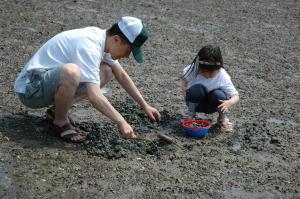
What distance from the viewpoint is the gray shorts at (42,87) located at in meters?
4.31

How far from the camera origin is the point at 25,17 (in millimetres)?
8758

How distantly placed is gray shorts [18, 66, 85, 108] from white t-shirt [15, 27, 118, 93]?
6 centimetres

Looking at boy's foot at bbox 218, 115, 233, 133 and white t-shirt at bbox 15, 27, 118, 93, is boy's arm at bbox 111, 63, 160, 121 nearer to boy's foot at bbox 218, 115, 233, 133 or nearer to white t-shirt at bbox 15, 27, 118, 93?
white t-shirt at bbox 15, 27, 118, 93

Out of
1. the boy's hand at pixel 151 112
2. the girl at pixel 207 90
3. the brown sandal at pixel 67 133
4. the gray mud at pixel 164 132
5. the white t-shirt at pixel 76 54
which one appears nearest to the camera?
the gray mud at pixel 164 132

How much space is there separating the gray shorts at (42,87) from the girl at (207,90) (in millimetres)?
1150

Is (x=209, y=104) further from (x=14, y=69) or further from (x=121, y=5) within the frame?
(x=121, y=5)

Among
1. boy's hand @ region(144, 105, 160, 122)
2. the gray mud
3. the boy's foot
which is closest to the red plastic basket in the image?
the gray mud

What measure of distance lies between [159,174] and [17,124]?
153 centimetres

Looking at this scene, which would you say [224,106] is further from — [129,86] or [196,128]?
[129,86]

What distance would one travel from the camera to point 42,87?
Answer: 14.3 ft

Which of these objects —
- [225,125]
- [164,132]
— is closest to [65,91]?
[164,132]

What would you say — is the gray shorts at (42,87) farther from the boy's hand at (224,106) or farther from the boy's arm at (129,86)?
the boy's hand at (224,106)

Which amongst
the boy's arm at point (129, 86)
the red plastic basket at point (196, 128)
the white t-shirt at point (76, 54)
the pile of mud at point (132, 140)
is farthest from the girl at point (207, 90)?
the white t-shirt at point (76, 54)

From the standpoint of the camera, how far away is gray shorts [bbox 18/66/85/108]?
431cm
